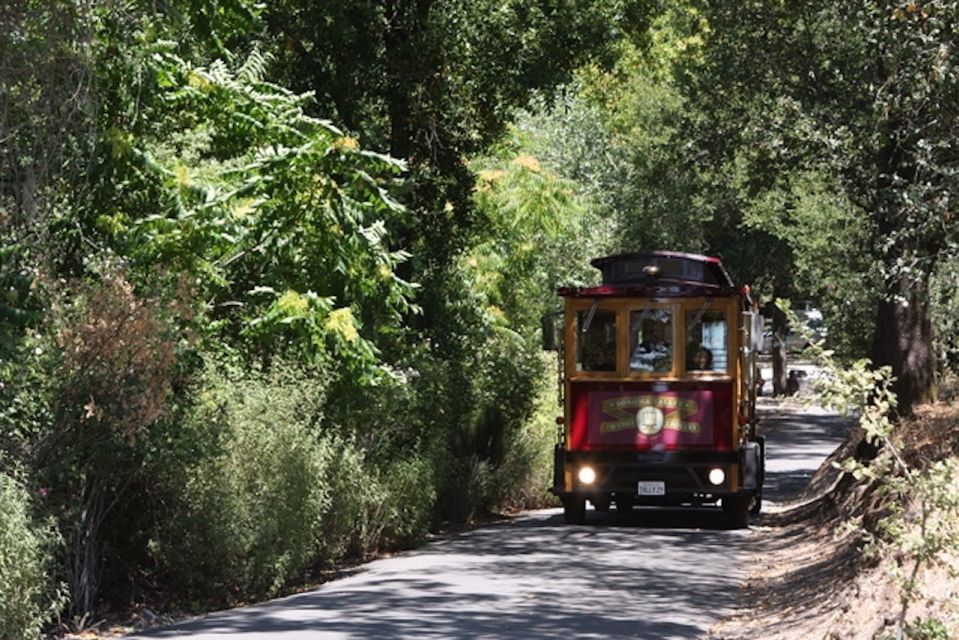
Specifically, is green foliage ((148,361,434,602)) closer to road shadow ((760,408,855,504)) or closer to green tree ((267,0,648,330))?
green tree ((267,0,648,330))

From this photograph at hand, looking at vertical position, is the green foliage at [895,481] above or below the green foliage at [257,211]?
below

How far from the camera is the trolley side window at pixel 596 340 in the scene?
23.3 meters

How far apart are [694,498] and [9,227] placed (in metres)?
11.3

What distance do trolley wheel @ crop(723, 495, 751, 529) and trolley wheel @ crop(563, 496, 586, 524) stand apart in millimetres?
1934

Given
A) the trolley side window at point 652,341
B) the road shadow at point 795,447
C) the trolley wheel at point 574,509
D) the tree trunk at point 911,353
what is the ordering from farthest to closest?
the road shadow at point 795,447
the tree trunk at point 911,353
the trolley wheel at point 574,509
the trolley side window at point 652,341

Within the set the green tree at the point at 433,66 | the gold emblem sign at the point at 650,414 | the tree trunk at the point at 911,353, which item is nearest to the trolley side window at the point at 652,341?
the gold emblem sign at the point at 650,414

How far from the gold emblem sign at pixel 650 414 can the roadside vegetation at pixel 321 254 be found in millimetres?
2455

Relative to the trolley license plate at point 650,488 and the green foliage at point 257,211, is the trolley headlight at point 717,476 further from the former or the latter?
the green foliage at point 257,211

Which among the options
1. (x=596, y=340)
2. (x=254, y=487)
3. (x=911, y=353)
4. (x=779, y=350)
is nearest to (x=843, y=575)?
(x=254, y=487)

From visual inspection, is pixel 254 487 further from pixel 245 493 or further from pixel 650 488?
pixel 650 488

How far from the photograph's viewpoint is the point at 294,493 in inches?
671

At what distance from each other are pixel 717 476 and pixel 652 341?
1.99 m

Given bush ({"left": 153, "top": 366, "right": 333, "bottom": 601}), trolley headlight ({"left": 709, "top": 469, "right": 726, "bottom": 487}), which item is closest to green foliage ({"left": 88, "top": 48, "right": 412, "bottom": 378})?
bush ({"left": 153, "top": 366, "right": 333, "bottom": 601})

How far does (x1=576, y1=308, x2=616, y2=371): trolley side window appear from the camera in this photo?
23.3 m
